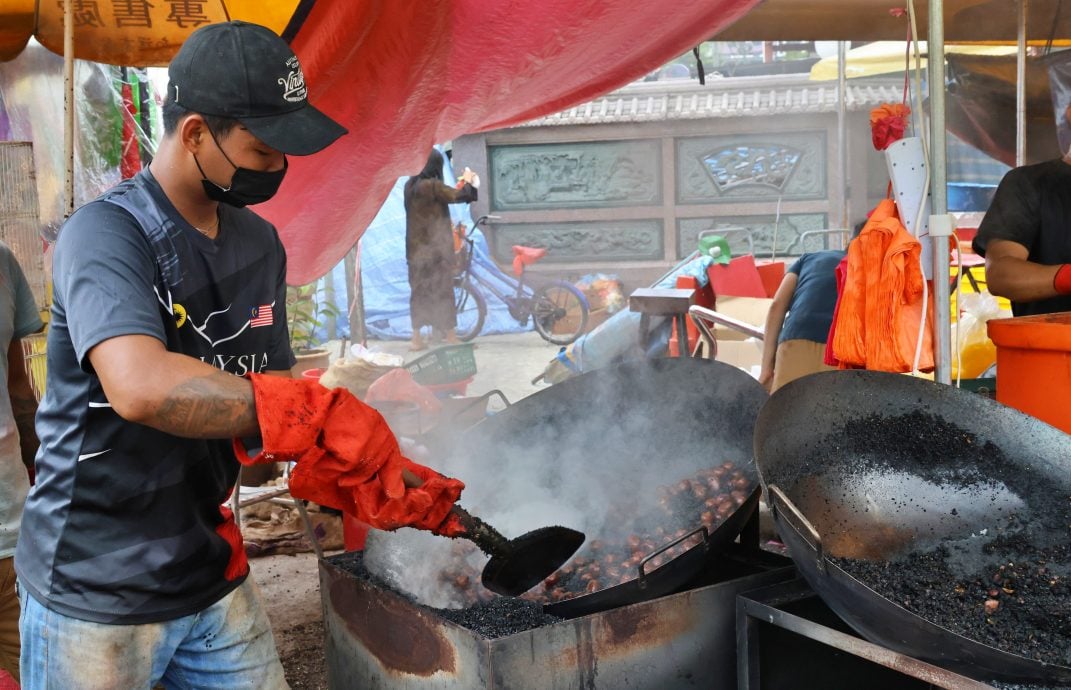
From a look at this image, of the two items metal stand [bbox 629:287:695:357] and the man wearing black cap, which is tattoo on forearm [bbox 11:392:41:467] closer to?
the man wearing black cap

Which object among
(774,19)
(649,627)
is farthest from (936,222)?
(774,19)

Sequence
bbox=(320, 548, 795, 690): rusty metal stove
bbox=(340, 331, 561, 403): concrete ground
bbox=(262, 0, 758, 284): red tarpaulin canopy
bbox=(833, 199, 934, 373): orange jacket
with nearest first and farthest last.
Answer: bbox=(320, 548, 795, 690): rusty metal stove
bbox=(833, 199, 934, 373): orange jacket
bbox=(262, 0, 758, 284): red tarpaulin canopy
bbox=(340, 331, 561, 403): concrete ground

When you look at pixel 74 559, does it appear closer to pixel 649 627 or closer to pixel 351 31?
pixel 649 627

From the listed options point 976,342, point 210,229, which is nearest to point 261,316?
point 210,229

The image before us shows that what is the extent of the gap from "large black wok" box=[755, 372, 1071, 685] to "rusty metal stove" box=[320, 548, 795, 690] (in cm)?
32

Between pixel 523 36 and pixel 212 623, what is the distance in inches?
102

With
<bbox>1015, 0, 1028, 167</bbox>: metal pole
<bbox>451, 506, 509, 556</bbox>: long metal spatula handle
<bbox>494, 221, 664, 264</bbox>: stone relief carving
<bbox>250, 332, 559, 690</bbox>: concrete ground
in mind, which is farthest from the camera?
<bbox>494, 221, 664, 264</bbox>: stone relief carving

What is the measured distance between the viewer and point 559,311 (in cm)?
1133

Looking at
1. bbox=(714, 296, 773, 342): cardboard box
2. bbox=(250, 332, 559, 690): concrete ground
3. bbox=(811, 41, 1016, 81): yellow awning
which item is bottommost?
bbox=(250, 332, 559, 690): concrete ground

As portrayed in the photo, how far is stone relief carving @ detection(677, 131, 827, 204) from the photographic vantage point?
40.8ft

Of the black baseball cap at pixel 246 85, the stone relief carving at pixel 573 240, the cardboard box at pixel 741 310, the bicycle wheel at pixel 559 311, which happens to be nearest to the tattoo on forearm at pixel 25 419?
the black baseball cap at pixel 246 85

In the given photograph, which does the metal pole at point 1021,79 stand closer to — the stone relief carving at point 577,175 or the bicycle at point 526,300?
the bicycle at point 526,300

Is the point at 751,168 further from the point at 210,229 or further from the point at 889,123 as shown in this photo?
the point at 210,229

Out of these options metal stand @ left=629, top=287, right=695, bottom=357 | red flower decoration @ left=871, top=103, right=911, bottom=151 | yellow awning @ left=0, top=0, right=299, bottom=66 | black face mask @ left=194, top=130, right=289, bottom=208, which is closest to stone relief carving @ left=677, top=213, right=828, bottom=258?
metal stand @ left=629, top=287, right=695, bottom=357
